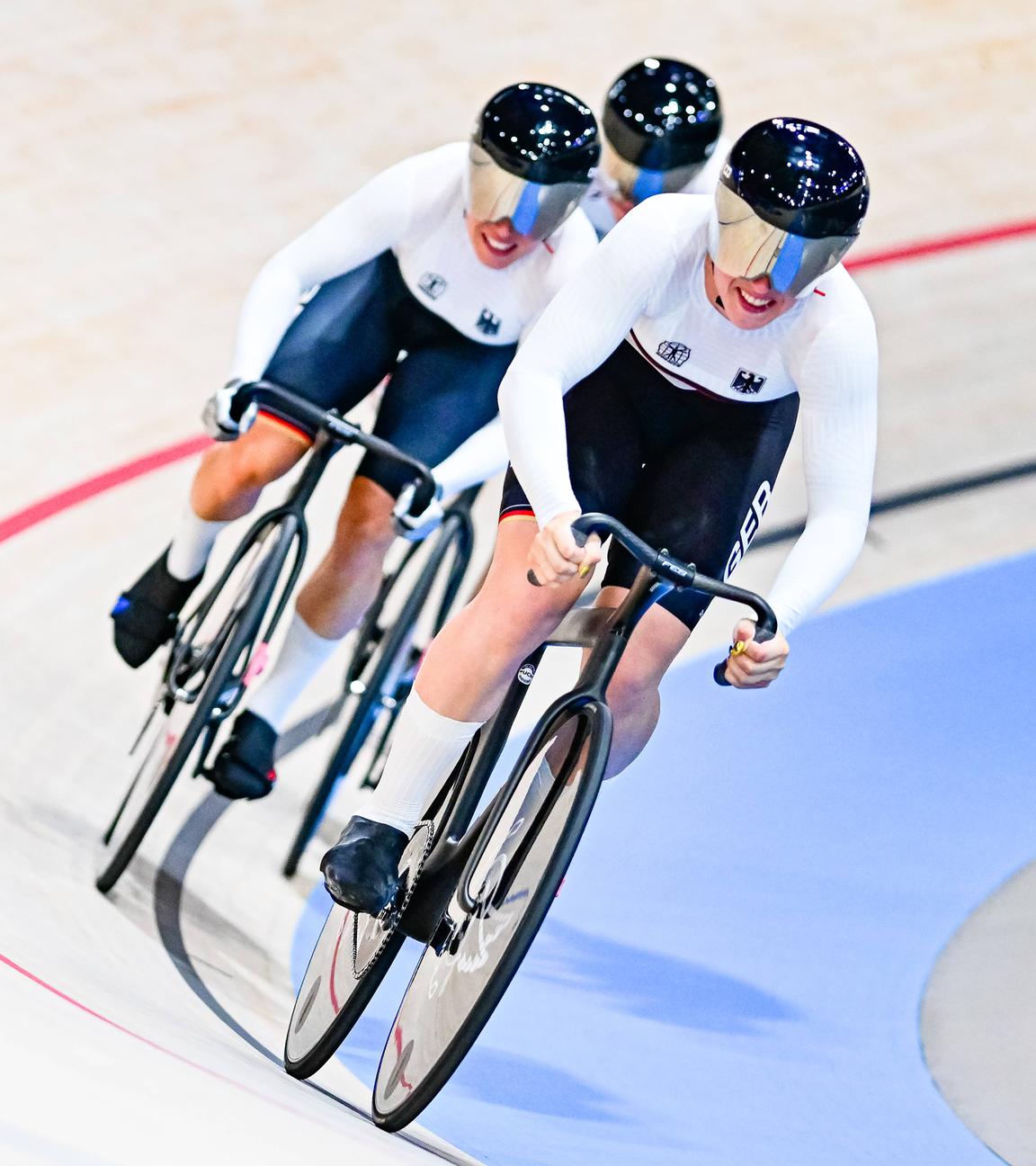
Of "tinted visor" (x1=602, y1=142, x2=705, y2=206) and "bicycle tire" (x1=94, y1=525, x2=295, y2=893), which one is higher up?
"tinted visor" (x1=602, y1=142, x2=705, y2=206)

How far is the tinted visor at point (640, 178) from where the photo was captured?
3.56 meters

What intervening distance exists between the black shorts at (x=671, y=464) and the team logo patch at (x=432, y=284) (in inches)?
30.7

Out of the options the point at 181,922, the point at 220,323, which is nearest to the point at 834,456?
the point at 181,922

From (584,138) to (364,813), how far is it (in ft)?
3.88

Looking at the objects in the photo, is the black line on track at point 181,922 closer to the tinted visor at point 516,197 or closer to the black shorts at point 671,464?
the black shorts at point 671,464

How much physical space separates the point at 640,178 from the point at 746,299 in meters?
1.32

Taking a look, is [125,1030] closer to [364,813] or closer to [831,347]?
[364,813]

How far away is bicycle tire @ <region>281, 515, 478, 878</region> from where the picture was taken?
3.61 m

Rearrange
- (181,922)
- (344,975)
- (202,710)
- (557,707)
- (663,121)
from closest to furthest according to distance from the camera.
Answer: (557,707) → (344,975) → (202,710) → (181,922) → (663,121)

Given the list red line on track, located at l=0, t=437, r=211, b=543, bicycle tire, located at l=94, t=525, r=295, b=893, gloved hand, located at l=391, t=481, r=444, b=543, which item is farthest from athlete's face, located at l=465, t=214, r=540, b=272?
red line on track, located at l=0, t=437, r=211, b=543

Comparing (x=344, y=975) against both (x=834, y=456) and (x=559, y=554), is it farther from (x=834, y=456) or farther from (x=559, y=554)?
(x=834, y=456)

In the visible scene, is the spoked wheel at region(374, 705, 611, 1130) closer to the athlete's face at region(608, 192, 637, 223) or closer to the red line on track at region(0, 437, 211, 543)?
the athlete's face at region(608, 192, 637, 223)

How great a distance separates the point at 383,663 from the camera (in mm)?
3668

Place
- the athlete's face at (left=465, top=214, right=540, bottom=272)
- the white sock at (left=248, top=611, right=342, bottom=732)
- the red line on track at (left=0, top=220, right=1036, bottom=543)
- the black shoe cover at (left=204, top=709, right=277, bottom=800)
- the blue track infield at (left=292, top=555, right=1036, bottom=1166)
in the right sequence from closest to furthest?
the blue track infield at (left=292, top=555, right=1036, bottom=1166)
the athlete's face at (left=465, top=214, right=540, bottom=272)
the black shoe cover at (left=204, top=709, right=277, bottom=800)
the white sock at (left=248, top=611, right=342, bottom=732)
the red line on track at (left=0, top=220, right=1036, bottom=543)
